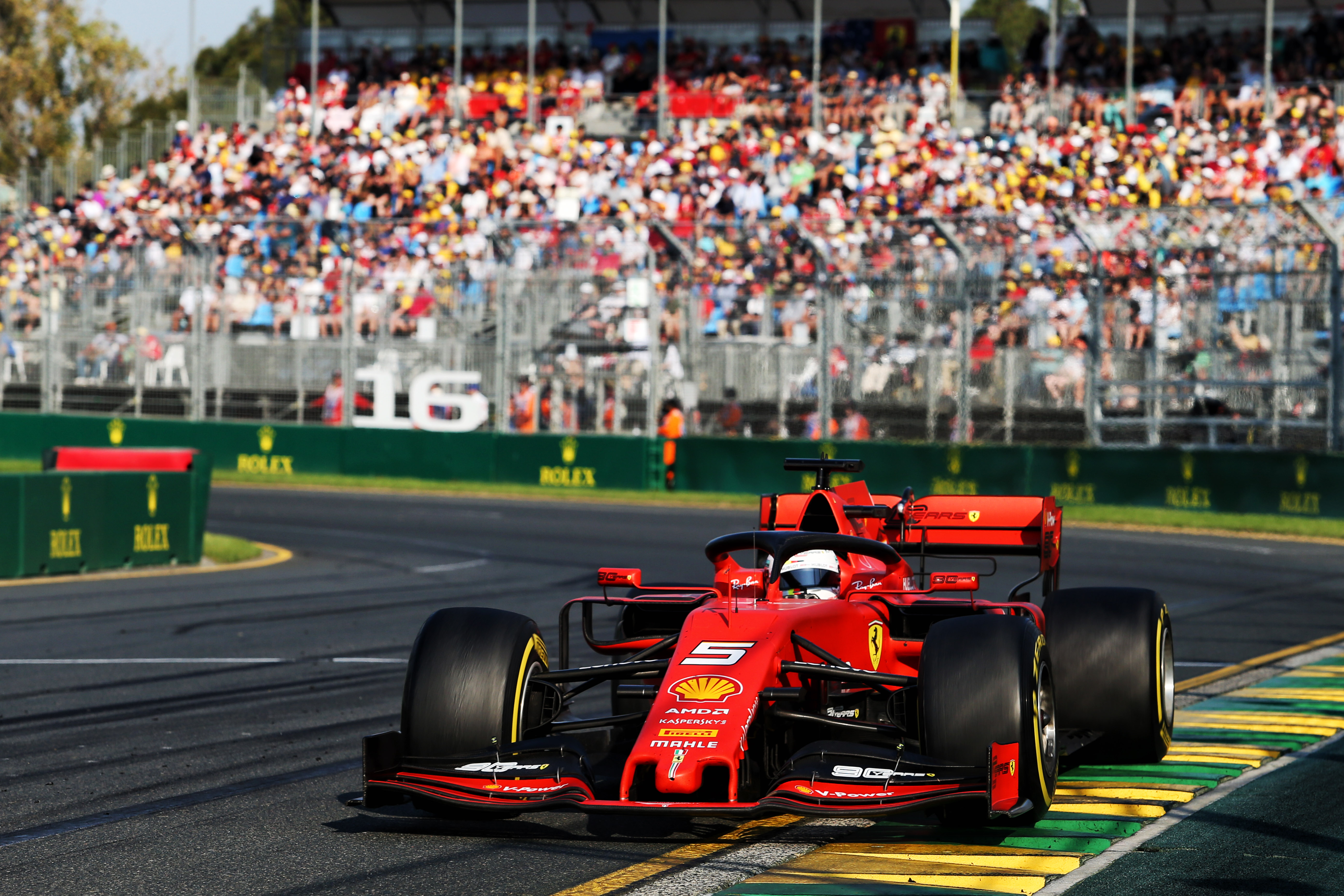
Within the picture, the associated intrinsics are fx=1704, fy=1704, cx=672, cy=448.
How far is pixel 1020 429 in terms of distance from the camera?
23359 millimetres

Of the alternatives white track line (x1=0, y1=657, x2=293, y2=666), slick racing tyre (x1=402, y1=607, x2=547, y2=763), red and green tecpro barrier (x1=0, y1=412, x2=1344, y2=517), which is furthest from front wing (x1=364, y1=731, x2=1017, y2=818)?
red and green tecpro barrier (x1=0, y1=412, x2=1344, y2=517)

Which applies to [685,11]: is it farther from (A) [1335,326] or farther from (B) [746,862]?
(B) [746,862]

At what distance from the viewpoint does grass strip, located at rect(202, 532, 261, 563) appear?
57.2 ft

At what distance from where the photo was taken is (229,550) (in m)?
17.8

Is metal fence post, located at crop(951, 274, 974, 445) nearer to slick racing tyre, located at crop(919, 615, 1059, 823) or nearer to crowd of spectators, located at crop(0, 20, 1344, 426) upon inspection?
crowd of spectators, located at crop(0, 20, 1344, 426)

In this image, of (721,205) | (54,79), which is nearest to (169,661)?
(721,205)

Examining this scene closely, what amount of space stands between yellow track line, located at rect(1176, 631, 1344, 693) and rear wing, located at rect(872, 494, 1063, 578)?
6.36 feet

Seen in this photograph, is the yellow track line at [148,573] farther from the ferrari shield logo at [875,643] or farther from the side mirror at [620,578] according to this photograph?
the ferrari shield logo at [875,643]

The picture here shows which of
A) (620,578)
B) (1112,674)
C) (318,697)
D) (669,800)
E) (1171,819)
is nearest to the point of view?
→ (669,800)

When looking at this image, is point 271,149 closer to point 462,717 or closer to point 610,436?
point 610,436

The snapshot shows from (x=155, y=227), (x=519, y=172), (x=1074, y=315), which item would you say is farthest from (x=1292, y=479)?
(x=155, y=227)

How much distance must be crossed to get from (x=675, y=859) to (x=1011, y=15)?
7363 centimetres

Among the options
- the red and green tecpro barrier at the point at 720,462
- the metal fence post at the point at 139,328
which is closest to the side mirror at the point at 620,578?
the red and green tecpro barrier at the point at 720,462

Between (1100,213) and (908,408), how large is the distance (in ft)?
12.5
